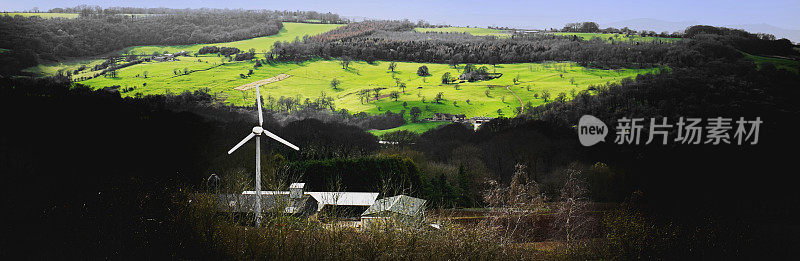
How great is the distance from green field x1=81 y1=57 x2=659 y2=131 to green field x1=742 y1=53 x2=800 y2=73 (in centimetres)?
663

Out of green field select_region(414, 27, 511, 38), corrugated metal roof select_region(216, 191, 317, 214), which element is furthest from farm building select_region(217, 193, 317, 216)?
green field select_region(414, 27, 511, 38)

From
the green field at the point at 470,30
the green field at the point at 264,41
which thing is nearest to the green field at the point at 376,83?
the green field at the point at 264,41

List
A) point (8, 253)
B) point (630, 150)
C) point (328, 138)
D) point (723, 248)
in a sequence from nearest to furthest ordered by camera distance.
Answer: point (8, 253) < point (723, 248) < point (630, 150) < point (328, 138)

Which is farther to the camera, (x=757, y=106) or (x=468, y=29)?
(x=468, y=29)

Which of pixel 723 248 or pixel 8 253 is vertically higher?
pixel 8 253

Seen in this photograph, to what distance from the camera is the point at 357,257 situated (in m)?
9.18

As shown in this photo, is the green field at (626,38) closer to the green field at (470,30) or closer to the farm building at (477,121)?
the green field at (470,30)

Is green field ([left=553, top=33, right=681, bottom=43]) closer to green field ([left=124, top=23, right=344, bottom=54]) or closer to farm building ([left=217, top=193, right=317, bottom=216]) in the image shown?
green field ([left=124, top=23, right=344, bottom=54])

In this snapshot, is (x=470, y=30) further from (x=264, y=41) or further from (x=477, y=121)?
(x=477, y=121)

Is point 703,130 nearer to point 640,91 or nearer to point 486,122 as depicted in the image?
point 640,91

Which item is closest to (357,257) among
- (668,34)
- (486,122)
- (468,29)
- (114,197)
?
(114,197)

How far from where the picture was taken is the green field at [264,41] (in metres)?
37.8

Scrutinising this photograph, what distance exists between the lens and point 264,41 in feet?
142

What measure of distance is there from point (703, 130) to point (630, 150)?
6.65 meters
